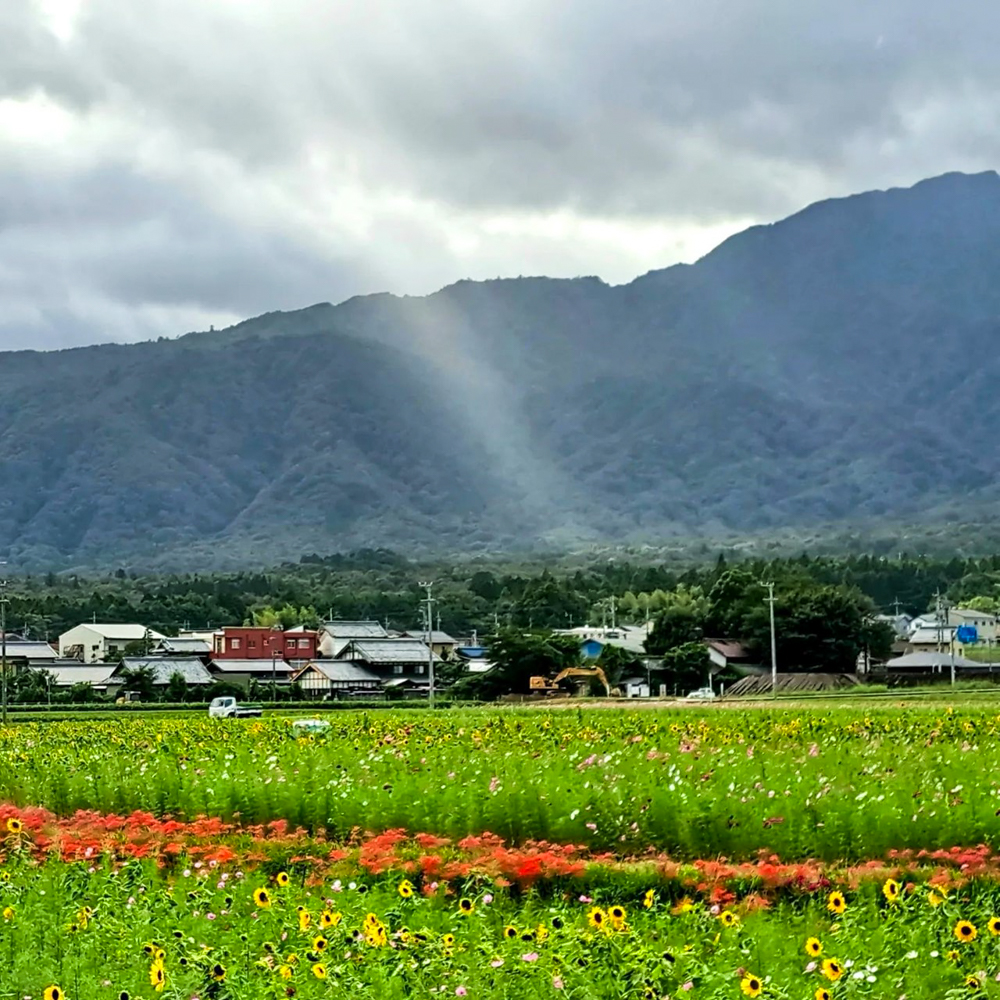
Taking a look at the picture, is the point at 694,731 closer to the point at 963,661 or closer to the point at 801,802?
the point at 801,802

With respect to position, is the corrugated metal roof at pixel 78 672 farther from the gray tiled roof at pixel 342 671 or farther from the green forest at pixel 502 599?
the green forest at pixel 502 599

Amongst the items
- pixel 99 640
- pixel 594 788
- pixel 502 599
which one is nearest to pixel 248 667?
pixel 99 640

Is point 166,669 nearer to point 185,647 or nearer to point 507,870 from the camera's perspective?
point 185,647

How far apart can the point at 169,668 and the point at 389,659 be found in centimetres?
1256

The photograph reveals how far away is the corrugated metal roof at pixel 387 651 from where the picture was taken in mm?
86125

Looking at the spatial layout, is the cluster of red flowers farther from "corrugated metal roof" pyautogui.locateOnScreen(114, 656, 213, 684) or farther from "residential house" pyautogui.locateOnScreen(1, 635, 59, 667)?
"residential house" pyautogui.locateOnScreen(1, 635, 59, 667)

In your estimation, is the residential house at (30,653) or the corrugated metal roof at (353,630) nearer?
the residential house at (30,653)

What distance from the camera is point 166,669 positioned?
8094 cm

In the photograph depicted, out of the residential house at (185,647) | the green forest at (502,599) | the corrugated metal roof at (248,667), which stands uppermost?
the green forest at (502,599)

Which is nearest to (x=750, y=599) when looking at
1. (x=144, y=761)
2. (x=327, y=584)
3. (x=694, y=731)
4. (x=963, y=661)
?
(x=963, y=661)

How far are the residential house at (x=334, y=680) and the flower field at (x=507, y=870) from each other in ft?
188

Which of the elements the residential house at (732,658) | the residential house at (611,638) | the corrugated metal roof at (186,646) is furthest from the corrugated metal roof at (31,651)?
the residential house at (732,658)

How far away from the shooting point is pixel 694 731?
1025 inches

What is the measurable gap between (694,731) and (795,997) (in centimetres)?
1783
